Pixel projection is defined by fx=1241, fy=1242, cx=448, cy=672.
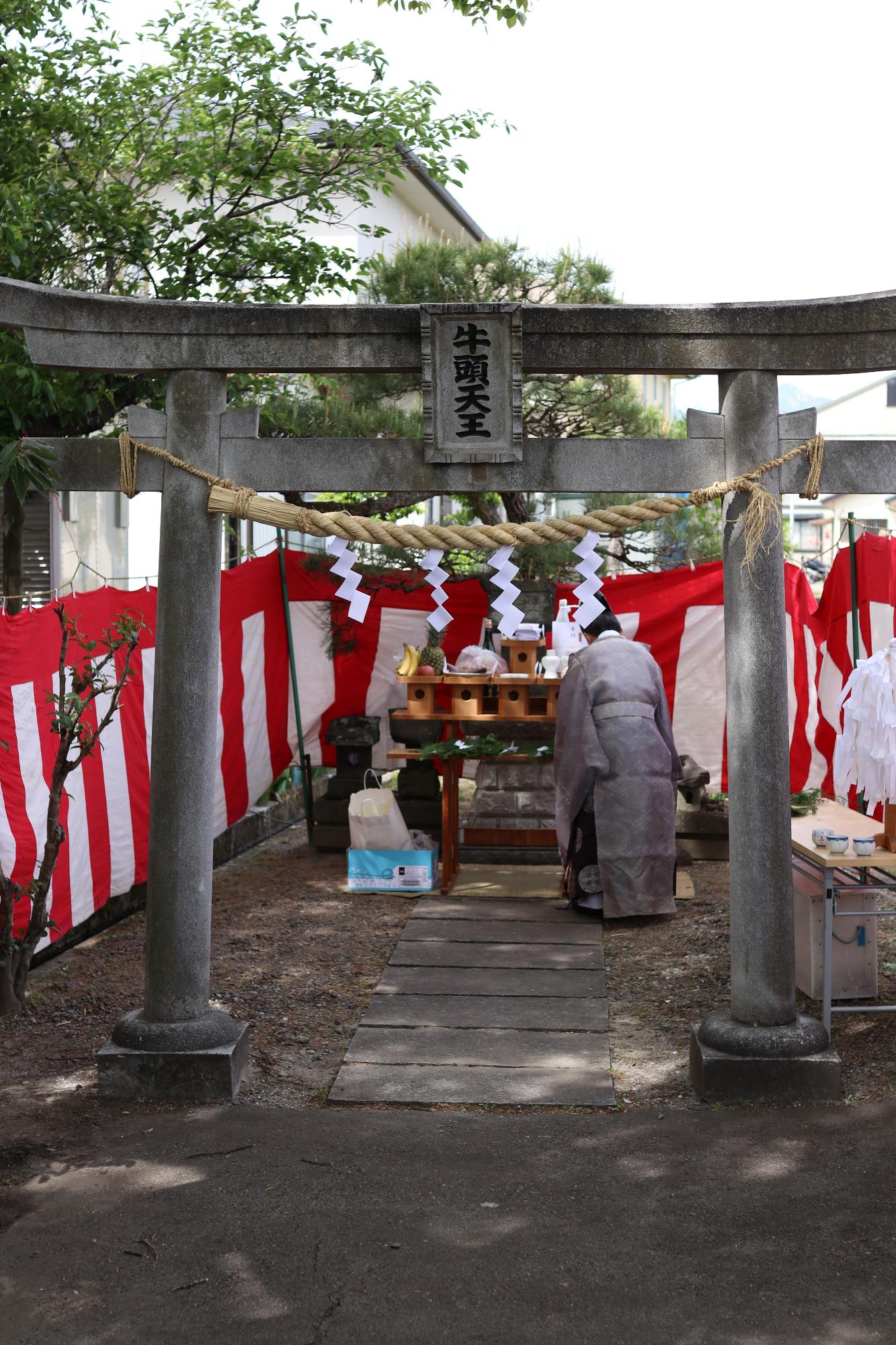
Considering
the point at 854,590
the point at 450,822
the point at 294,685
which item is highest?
the point at 854,590

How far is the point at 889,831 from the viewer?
241 inches

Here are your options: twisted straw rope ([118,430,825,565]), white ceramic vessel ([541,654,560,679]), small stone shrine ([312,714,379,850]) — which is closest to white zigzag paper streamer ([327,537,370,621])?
twisted straw rope ([118,430,825,565])

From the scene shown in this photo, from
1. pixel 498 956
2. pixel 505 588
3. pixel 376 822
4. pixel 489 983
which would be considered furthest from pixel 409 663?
pixel 505 588

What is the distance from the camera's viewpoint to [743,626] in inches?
206

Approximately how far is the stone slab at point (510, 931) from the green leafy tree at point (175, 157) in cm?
394

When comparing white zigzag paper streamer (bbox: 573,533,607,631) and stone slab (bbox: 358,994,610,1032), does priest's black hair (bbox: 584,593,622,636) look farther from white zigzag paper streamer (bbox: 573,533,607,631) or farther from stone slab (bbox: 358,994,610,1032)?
stone slab (bbox: 358,994,610,1032)

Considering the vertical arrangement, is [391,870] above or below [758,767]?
below

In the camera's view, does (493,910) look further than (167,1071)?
Yes

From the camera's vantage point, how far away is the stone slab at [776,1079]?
5043mm

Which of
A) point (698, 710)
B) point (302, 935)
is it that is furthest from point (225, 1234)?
point (698, 710)

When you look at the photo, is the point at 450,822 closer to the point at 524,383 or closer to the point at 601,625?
the point at 601,625

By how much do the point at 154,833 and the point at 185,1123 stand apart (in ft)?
3.87

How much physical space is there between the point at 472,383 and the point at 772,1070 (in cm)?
309

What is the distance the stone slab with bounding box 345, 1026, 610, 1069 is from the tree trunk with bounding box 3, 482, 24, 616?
454 cm
